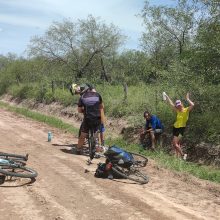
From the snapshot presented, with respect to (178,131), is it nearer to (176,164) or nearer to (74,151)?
(176,164)

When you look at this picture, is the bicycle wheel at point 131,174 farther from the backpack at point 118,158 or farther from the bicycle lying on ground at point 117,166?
the backpack at point 118,158

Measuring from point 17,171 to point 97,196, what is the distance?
1.95m

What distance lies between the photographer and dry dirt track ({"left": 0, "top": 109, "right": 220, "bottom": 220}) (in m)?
6.79

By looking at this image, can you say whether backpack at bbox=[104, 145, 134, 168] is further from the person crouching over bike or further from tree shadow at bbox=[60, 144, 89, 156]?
tree shadow at bbox=[60, 144, 89, 156]

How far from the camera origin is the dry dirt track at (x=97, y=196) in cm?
679

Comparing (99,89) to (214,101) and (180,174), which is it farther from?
(180,174)

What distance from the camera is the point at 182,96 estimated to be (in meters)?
14.9

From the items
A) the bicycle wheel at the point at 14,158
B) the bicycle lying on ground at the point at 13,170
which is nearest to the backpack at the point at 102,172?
the bicycle lying on ground at the point at 13,170

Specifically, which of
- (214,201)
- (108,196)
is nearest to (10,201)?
(108,196)

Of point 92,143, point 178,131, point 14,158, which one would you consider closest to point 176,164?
point 178,131

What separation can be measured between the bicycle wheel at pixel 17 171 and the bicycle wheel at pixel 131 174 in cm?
174

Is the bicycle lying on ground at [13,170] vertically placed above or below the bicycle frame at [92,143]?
below

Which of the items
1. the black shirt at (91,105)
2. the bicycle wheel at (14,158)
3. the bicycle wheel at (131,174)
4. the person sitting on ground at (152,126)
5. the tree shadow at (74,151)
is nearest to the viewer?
the bicycle wheel at (131,174)

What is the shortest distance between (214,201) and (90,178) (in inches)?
103
